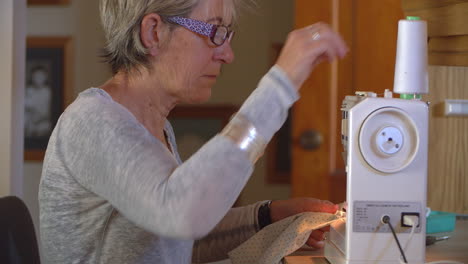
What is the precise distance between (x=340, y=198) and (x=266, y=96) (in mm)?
→ 1569

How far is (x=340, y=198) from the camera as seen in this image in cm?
256

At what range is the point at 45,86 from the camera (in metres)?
4.04

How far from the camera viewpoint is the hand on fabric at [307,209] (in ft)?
4.86

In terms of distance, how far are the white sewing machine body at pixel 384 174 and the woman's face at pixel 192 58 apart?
0.30 m

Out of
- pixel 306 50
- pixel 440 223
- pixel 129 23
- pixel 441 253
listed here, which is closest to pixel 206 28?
pixel 129 23

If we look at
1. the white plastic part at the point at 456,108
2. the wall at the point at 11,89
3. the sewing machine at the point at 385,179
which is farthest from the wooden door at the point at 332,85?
the sewing machine at the point at 385,179

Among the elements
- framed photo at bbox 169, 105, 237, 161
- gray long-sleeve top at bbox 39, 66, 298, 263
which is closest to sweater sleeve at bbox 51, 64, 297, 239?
gray long-sleeve top at bbox 39, 66, 298, 263

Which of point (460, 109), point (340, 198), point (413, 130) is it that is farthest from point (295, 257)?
point (340, 198)

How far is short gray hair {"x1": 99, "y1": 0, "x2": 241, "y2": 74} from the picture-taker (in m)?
1.28

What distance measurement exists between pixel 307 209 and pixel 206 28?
0.47m

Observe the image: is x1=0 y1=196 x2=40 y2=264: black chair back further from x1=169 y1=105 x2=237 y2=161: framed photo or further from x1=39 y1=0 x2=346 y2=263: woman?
x1=169 y1=105 x2=237 y2=161: framed photo

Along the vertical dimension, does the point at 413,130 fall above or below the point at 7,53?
below

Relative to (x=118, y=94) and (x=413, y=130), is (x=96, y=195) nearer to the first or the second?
(x=118, y=94)

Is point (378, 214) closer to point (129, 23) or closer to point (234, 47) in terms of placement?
point (129, 23)
